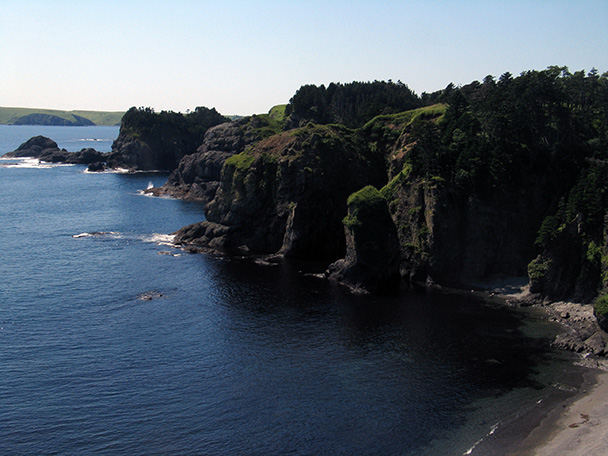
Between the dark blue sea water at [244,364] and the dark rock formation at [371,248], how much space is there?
5.40 meters

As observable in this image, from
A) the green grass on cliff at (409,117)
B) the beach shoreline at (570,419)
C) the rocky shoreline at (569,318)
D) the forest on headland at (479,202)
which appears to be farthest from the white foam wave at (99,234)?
the beach shoreline at (570,419)

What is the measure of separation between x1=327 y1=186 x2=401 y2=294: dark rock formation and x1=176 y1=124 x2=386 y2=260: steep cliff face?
1929 centimetres

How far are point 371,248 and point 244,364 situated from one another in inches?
1462

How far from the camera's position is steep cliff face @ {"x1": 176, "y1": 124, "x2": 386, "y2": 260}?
117438 millimetres

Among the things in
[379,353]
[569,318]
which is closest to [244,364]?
[379,353]

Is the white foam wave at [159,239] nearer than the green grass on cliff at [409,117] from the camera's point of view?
No

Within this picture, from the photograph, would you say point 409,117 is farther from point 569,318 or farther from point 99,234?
point 99,234

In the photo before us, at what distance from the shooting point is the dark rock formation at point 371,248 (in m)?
95.6

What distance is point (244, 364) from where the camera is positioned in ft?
221

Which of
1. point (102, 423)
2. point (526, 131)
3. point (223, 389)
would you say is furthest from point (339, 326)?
point (526, 131)

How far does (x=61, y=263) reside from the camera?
106688 millimetres

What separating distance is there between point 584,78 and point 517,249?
40.1 m

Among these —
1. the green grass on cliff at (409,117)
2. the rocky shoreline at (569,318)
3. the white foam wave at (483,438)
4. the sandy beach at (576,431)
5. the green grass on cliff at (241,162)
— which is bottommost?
the white foam wave at (483,438)

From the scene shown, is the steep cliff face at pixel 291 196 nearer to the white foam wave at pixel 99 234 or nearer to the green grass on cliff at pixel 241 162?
the green grass on cliff at pixel 241 162
